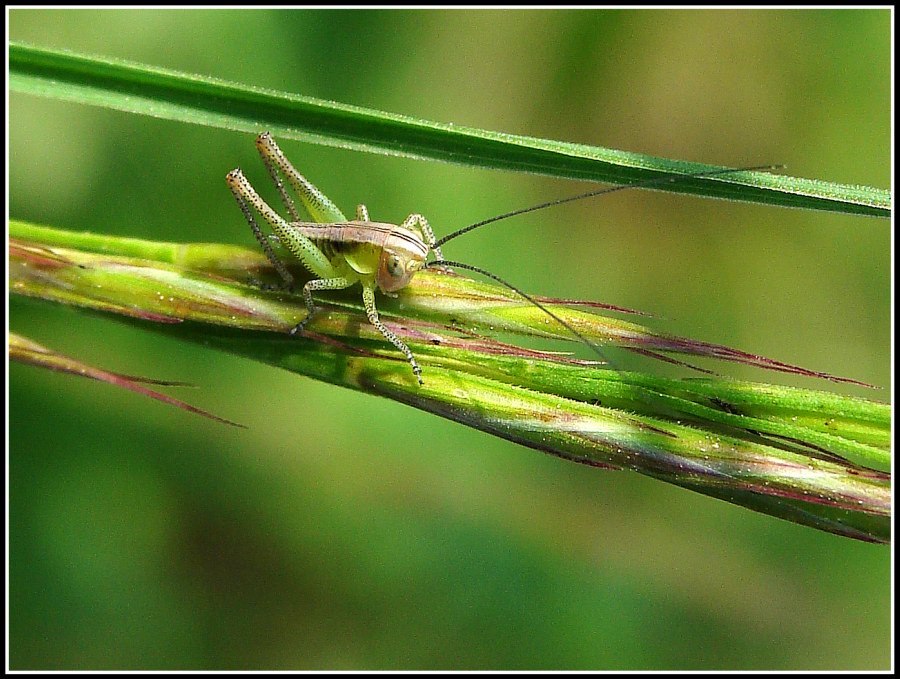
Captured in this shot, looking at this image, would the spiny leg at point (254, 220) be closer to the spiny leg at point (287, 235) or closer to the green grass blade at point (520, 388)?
the spiny leg at point (287, 235)

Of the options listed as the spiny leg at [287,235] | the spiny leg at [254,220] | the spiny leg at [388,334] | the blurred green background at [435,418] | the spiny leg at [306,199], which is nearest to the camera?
the spiny leg at [388,334]

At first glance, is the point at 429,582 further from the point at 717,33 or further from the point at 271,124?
the point at 717,33

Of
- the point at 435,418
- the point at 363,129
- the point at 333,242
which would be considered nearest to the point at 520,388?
the point at 363,129

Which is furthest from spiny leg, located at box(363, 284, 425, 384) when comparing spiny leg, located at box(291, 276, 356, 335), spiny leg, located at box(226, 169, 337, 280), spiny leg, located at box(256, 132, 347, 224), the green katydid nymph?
spiny leg, located at box(256, 132, 347, 224)

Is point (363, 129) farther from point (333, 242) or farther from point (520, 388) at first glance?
point (520, 388)

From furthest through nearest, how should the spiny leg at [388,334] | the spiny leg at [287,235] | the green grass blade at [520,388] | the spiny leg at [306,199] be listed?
the spiny leg at [306,199] < the spiny leg at [287,235] < the spiny leg at [388,334] < the green grass blade at [520,388]

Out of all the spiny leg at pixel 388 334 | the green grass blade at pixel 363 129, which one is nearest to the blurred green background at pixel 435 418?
the green grass blade at pixel 363 129

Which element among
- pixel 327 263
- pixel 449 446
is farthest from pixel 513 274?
pixel 327 263
